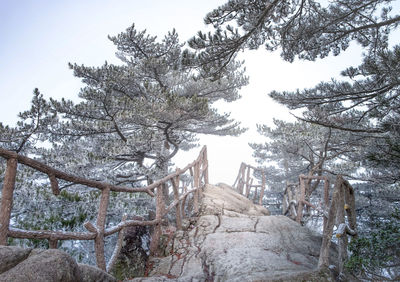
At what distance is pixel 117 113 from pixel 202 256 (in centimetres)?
587

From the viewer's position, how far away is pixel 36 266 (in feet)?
5.03

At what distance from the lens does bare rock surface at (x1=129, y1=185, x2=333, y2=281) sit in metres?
2.98

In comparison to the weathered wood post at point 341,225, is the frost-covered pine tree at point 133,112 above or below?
above

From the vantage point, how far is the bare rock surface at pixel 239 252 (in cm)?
298

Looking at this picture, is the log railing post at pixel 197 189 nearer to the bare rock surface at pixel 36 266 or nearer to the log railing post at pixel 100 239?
the log railing post at pixel 100 239

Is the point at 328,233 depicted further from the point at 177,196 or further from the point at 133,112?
the point at 133,112

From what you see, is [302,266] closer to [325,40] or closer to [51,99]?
[325,40]

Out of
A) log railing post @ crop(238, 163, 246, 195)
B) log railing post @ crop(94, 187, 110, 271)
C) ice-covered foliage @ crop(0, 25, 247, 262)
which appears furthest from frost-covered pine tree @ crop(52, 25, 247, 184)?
log railing post @ crop(94, 187, 110, 271)

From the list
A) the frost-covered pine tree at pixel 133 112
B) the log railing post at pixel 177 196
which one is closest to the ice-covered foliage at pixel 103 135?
the frost-covered pine tree at pixel 133 112

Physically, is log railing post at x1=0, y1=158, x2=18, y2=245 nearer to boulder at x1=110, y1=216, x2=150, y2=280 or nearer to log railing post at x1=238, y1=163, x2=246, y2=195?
boulder at x1=110, y1=216, x2=150, y2=280

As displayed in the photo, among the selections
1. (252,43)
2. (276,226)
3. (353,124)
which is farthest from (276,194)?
(252,43)

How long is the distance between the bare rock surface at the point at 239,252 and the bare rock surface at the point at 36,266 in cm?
132

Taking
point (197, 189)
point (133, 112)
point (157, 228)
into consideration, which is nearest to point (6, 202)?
point (157, 228)

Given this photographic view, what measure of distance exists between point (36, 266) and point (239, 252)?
2876mm
